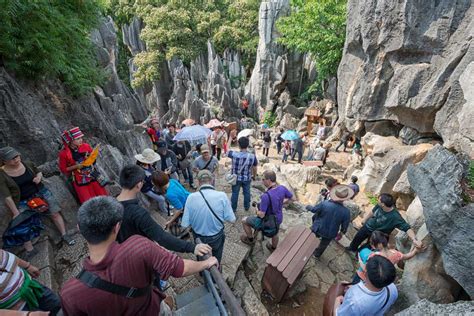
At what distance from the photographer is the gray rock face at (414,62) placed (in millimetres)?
8453

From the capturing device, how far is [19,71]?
4742 millimetres

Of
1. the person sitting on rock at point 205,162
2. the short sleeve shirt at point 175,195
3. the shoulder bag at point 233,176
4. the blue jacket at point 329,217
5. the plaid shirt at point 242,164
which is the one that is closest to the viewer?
the short sleeve shirt at point 175,195

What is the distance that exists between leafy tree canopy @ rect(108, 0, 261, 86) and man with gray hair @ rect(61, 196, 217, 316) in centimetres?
2564

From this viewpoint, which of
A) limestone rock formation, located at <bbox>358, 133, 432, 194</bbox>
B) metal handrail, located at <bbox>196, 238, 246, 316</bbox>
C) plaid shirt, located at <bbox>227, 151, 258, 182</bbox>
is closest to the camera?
metal handrail, located at <bbox>196, 238, 246, 316</bbox>

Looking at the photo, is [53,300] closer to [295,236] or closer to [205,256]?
[205,256]

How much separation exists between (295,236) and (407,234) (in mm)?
1675

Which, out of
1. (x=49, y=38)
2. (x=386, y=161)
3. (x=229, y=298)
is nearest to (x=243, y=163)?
(x=229, y=298)

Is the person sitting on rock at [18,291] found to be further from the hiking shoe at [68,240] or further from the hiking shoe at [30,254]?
the hiking shoe at [68,240]

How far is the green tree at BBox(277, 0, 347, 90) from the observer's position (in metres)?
15.6

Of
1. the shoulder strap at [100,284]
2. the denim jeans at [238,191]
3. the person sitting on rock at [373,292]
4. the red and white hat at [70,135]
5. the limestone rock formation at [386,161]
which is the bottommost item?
the limestone rock formation at [386,161]

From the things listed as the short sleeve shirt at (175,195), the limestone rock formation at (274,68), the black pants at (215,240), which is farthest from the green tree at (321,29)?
the black pants at (215,240)

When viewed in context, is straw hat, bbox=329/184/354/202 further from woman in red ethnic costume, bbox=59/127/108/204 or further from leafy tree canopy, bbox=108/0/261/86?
leafy tree canopy, bbox=108/0/261/86

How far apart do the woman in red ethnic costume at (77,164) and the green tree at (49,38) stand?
1.86 metres

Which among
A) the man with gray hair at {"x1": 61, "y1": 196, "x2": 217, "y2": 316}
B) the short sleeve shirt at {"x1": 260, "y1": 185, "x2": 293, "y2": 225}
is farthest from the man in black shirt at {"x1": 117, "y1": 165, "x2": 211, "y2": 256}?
the short sleeve shirt at {"x1": 260, "y1": 185, "x2": 293, "y2": 225}
